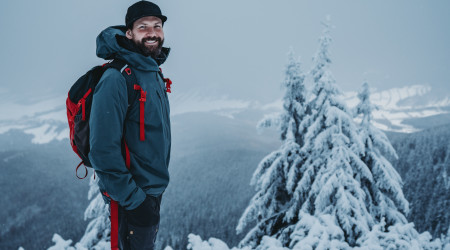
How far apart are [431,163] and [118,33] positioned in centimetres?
6406

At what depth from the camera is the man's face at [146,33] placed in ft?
8.97

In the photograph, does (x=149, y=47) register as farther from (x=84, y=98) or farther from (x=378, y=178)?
(x=378, y=178)

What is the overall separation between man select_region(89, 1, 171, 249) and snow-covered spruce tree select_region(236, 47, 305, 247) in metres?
8.37

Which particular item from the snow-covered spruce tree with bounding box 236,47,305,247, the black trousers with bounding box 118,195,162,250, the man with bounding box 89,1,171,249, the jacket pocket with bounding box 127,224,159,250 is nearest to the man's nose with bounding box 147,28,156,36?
the man with bounding box 89,1,171,249

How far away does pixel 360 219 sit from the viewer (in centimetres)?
773

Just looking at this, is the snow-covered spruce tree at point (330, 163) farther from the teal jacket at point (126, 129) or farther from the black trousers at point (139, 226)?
the teal jacket at point (126, 129)

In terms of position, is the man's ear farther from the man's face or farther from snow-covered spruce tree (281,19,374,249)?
snow-covered spruce tree (281,19,374,249)

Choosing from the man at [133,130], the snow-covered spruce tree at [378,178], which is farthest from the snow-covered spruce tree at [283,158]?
the man at [133,130]

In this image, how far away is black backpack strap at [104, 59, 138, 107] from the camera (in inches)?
99.5

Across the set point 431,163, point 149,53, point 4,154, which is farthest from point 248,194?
point 4,154

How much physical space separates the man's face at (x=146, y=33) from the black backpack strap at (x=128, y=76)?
30cm

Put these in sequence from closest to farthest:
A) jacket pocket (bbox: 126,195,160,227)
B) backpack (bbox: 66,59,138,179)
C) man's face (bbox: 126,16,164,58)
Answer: backpack (bbox: 66,59,138,179)
jacket pocket (bbox: 126,195,160,227)
man's face (bbox: 126,16,164,58)

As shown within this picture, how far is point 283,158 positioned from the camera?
1068cm

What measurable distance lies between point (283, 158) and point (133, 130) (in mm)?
8807
